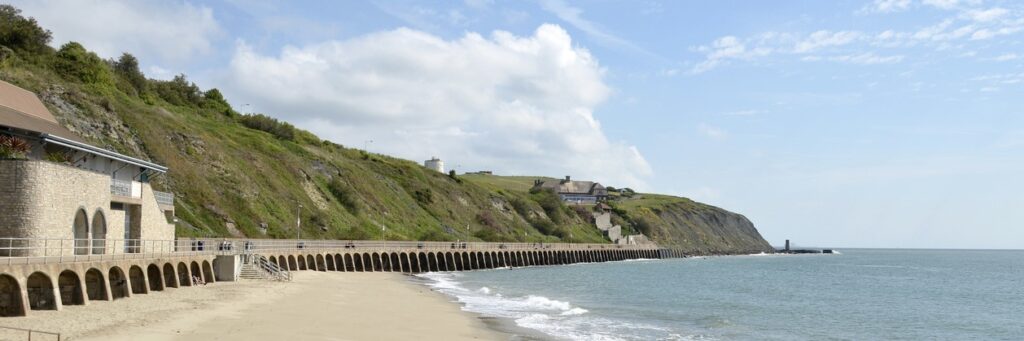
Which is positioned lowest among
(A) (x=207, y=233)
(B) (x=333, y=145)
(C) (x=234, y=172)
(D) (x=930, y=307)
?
(D) (x=930, y=307)

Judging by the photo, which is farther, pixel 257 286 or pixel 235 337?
pixel 257 286

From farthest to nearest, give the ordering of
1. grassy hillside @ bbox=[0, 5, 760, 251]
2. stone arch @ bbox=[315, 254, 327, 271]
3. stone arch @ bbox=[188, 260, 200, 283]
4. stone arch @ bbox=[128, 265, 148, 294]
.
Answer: grassy hillside @ bbox=[0, 5, 760, 251] → stone arch @ bbox=[315, 254, 327, 271] → stone arch @ bbox=[188, 260, 200, 283] → stone arch @ bbox=[128, 265, 148, 294]

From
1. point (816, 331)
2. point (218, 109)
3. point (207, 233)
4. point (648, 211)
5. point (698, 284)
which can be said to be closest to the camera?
point (816, 331)

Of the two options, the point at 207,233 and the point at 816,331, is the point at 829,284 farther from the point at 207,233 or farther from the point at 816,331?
the point at 207,233

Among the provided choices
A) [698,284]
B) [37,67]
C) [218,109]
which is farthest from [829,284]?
[218,109]

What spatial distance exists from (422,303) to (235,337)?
17.2 meters

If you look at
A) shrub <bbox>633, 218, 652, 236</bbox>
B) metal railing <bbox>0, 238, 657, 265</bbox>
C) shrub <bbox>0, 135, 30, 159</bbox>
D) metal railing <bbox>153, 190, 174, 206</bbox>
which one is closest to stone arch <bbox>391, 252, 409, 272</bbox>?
metal railing <bbox>0, 238, 657, 265</bbox>

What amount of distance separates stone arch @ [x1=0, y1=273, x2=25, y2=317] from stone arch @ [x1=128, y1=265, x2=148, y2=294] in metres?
9.66

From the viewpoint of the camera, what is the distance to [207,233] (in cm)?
6347

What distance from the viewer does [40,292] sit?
26125 millimetres

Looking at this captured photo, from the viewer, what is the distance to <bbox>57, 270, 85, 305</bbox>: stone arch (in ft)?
91.9

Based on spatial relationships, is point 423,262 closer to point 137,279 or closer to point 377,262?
point 377,262

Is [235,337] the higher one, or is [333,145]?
[333,145]

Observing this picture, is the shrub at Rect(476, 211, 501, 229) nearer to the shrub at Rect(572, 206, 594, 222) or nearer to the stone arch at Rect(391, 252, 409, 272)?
the stone arch at Rect(391, 252, 409, 272)
